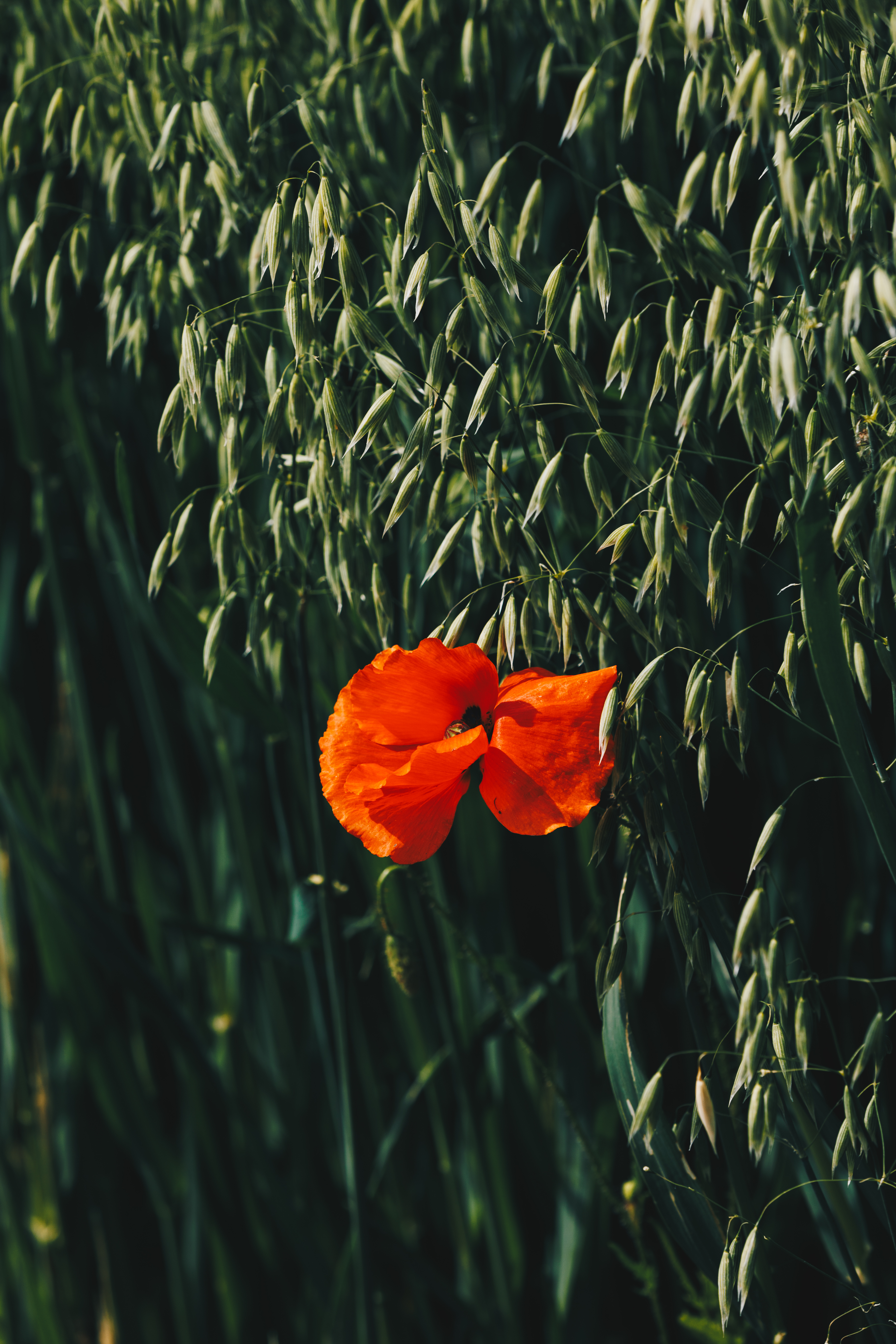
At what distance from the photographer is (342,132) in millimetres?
A: 751

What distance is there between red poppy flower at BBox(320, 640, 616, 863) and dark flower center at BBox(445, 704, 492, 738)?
11 mm

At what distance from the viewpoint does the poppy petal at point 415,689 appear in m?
0.46

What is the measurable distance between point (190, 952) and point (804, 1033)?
0.69m

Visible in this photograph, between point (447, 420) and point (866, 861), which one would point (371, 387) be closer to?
point (447, 420)

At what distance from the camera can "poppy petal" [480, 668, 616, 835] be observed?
17.5 inches

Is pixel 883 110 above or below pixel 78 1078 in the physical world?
above

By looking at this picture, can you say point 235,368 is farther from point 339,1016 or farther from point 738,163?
point 339,1016

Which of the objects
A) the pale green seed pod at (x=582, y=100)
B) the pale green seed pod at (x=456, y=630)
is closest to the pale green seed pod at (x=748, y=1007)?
the pale green seed pod at (x=456, y=630)

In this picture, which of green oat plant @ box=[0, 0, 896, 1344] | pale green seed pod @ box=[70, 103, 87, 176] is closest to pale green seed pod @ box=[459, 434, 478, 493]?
green oat plant @ box=[0, 0, 896, 1344]

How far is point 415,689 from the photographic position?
47cm

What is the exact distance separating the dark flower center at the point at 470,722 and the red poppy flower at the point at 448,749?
Result: 0.01m

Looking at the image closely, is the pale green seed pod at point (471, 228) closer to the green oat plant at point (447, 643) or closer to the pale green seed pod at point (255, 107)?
the green oat plant at point (447, 643)

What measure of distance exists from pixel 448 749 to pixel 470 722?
0.35 ft

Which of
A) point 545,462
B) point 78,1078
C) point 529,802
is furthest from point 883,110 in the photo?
point 78,1078
